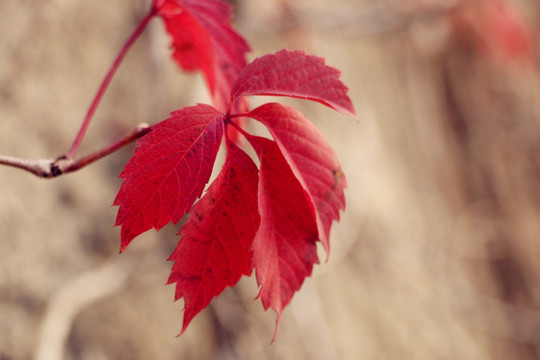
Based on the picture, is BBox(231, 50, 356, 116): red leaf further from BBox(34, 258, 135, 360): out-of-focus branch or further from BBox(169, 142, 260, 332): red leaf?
BBox(34, 258, 135, 360): out-of-focus branch

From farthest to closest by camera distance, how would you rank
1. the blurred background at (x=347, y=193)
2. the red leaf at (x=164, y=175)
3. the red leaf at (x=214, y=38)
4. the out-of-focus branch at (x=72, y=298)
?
1. the blurred background at (x=347, y=193)
2. the out-of-focus branch at (x=72, y=298)
3. the red leaf at (x=214, y=38)
4. the red leaf at (x=164, y=175)

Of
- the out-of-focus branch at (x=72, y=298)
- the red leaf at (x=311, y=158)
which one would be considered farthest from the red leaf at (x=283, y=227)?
the out-of-focus branch at (x=72, y=298)

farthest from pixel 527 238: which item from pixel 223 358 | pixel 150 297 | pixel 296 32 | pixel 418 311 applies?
pixel 150 297

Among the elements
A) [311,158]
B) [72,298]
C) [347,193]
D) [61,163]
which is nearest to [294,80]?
[311,158]

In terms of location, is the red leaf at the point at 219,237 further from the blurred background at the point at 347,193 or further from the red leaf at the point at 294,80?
the blurred background at the point at 347,193

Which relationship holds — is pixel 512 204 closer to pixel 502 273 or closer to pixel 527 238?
pixel 527 238
